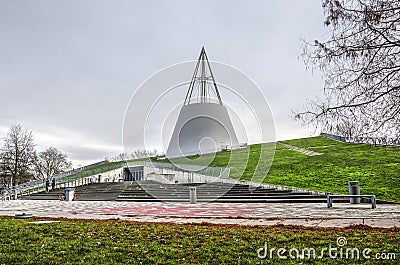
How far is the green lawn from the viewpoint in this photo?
5.51m

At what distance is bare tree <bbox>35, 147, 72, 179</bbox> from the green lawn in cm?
4727

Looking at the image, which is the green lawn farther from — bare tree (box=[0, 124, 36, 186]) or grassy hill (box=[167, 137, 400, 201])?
bare tree (box=[0, 124, 36, 186])

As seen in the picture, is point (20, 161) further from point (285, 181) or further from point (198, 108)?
point (285, 181)

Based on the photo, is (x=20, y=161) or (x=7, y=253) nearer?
(x=7, y=253)

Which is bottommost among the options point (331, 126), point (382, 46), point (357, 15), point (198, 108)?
point (331, 126)

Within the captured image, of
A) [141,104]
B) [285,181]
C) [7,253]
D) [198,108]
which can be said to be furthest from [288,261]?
[198,108]

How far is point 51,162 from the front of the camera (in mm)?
53875

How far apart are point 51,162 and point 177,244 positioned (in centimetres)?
5238

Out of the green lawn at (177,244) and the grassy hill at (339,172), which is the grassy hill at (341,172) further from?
the green lawn at (177,244)

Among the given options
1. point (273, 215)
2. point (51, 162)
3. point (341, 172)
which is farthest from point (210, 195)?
point (51, 162)

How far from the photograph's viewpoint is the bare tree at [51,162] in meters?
51.9

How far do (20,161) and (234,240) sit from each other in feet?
132

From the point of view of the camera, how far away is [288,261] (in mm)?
5234

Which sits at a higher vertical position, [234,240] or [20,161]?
[20,161]
